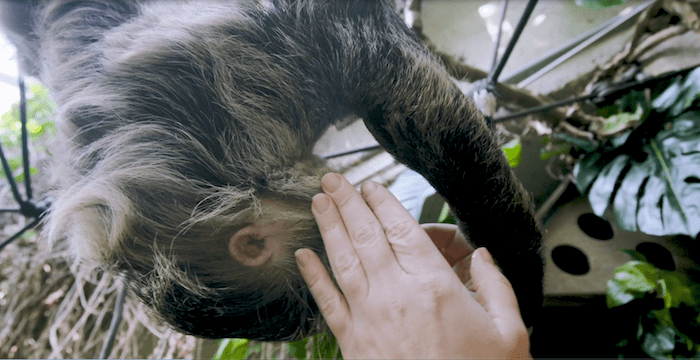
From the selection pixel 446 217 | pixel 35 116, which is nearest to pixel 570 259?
pixel 446 217

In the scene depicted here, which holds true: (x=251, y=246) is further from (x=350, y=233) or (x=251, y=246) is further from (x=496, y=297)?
(x=496, y=297)

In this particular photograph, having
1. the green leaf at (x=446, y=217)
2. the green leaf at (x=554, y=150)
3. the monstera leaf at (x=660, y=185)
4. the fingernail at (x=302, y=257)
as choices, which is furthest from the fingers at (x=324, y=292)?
the green leaf at (x=554, y=150)

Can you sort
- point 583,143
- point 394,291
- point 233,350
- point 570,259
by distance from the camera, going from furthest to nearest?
point 570,259
point 583,143
point 233,350
point 394,291

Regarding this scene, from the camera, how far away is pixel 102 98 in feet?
1.57

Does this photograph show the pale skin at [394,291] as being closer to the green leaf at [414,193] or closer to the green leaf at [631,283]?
the green leaf at [414,193]

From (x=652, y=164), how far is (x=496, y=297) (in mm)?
960

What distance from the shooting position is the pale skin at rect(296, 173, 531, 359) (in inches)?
15.8

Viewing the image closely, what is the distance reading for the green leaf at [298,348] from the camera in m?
0.72

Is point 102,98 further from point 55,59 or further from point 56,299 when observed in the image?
point 56,299

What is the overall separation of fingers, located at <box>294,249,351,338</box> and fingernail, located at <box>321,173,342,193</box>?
95mm

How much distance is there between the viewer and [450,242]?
25.4 inches

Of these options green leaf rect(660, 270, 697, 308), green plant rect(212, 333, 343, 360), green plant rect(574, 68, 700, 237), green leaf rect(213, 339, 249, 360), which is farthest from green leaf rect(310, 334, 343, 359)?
green leaf rect(660, 270, 697, 308)

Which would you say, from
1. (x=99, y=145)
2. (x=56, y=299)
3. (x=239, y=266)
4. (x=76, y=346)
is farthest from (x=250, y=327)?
(x=56, y=299)

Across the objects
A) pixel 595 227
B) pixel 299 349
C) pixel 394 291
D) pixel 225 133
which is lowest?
pixel 595 227
